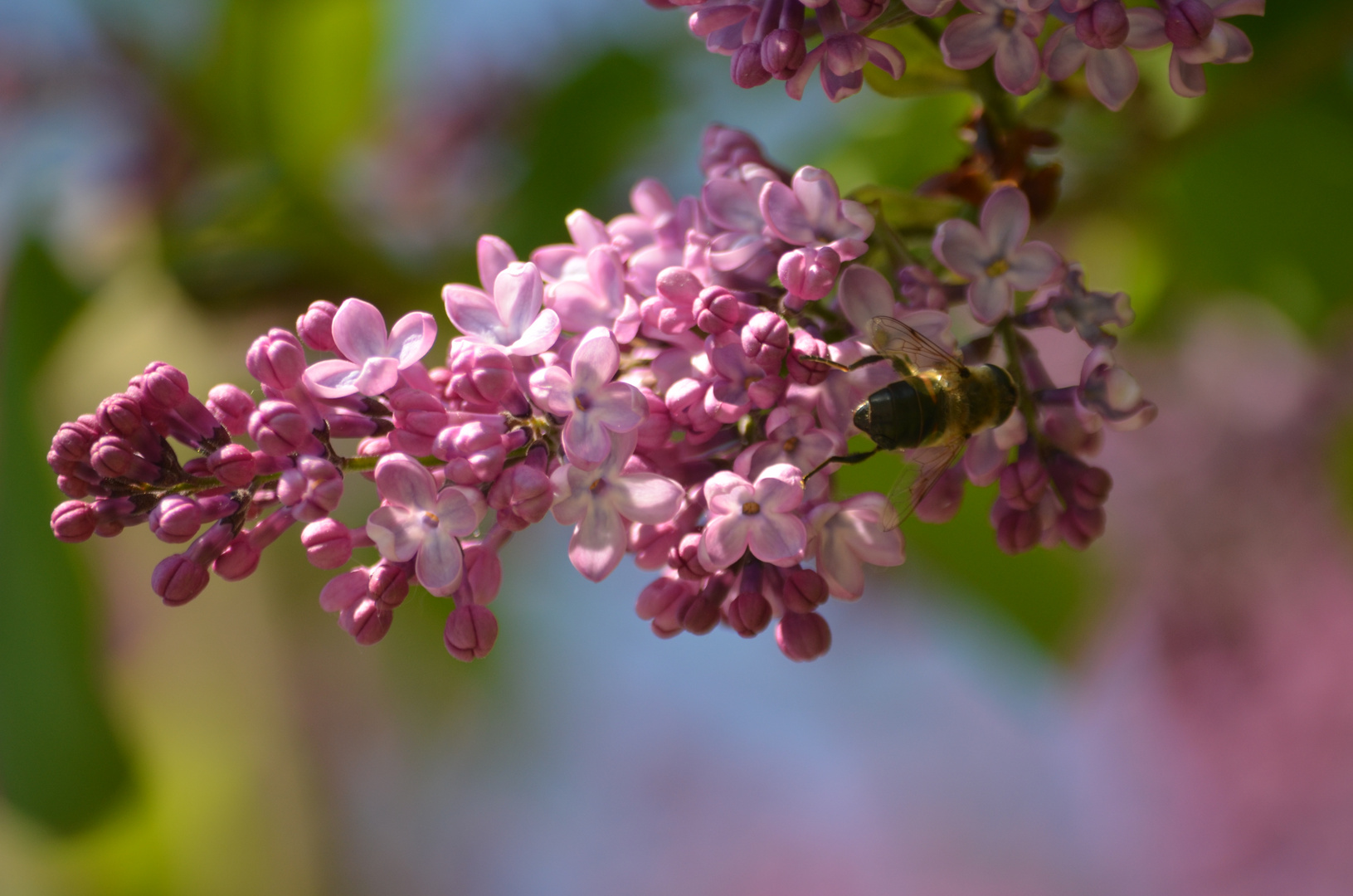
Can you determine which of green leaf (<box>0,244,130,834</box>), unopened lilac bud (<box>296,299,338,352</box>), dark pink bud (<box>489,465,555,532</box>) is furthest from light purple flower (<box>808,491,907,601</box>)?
green leaf (<box>0,244,130,834</box>)

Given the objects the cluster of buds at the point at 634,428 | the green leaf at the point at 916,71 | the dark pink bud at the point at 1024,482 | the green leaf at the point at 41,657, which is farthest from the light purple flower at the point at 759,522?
the green leaf at the point at 41,657

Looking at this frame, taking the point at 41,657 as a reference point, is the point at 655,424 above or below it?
above

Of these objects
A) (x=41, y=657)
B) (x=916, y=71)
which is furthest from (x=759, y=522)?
(x=41, y=657)

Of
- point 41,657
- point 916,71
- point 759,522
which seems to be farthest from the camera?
point 41,657

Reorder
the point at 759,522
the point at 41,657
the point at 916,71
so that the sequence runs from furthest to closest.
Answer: the point at 41,657 < the point at 916,71 < the point at 759,522

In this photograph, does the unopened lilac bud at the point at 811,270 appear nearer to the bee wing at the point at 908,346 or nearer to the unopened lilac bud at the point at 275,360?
the bee wing at the point at 908,346

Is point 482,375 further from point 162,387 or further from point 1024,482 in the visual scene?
point 1024,482
